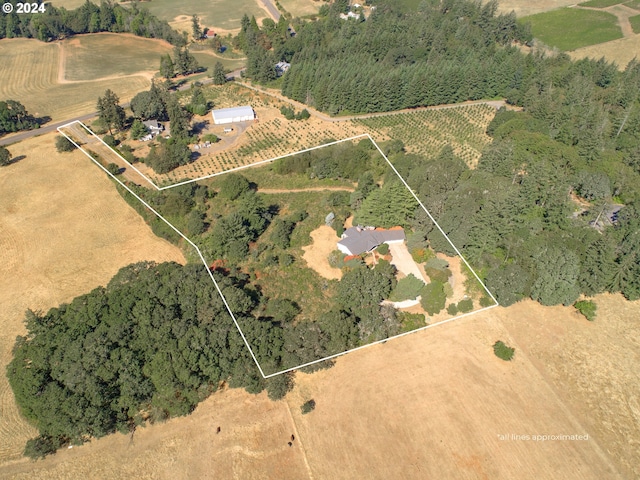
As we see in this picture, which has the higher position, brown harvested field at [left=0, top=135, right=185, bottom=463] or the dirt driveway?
the dirt driveway

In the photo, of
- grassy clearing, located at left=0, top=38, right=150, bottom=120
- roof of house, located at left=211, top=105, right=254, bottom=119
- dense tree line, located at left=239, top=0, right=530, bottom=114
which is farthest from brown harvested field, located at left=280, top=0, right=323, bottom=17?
roof of house, located at left=211, top=105, right=254, bottom=119

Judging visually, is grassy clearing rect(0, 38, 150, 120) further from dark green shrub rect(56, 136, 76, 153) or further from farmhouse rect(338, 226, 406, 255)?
farmhouse rect(338, 226, 406, 255)

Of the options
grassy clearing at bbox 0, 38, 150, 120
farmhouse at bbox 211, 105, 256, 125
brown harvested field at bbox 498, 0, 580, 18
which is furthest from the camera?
brown harvested field at bbox 498, 0, 580, 18

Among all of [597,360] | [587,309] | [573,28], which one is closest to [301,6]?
[573,28]

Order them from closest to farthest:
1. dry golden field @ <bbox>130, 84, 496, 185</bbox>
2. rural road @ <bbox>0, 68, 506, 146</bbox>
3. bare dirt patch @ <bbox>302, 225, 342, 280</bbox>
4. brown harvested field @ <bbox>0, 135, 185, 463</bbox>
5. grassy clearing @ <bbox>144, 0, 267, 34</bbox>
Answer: bare dirt patch @ <bbox>302, 225, 342, 280</bbox> → brown harvested field @ <bbox>0, 135, 185, 463</bbox> → dry golden field @ <bbox>130, 84, 496, 185</bbox> → rural road @ <bbox>0, 68, 506, 146</bbox> → grassy clearing @ <bbox>144, 0, 267, 34</bbox>

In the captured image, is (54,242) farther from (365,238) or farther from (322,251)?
(365,238)

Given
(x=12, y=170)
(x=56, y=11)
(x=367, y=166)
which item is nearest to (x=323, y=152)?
(x=367, y=166)

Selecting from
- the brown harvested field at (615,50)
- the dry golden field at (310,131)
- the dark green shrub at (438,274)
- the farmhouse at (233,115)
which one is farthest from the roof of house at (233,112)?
the brown harvested field at (615,50)
